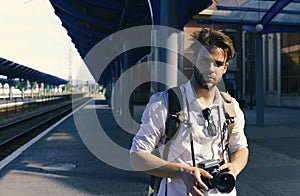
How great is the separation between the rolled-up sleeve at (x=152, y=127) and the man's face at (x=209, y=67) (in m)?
0.25

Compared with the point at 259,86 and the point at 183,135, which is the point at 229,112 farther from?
the point at 259,86

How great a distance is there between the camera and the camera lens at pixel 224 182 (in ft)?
5.55

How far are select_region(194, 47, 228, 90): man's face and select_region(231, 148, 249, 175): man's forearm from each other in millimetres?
495

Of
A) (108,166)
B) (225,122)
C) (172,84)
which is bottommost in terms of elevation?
(108,166)

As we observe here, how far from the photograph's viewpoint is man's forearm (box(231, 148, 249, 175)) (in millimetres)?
1961

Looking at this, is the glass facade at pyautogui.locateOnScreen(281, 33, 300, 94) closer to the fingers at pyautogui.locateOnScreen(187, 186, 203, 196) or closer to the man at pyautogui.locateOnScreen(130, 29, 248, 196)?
the man at pyautogui.locateOnScreen(130, 29, 248, 196)

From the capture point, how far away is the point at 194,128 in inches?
72.8

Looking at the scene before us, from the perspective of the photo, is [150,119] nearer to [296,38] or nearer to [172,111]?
[172,111]

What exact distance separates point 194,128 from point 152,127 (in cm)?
24

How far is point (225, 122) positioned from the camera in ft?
6.36

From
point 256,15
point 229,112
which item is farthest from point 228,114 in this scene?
point 256,15

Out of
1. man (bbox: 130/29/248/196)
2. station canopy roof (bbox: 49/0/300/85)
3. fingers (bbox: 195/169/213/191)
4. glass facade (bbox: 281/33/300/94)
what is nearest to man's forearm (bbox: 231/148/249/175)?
man (bbox: 130/29/248/196)

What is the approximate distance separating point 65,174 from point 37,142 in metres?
4.84

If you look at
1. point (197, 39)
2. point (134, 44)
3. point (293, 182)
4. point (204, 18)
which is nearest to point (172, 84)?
point (293, 182)
